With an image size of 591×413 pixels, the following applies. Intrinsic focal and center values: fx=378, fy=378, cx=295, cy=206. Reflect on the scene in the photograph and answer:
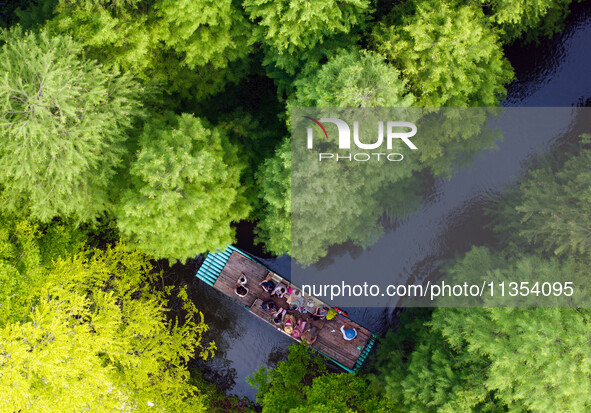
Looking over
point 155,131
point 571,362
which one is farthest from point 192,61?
point 571,362

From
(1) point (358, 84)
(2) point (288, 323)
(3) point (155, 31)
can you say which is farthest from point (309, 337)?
(3) point (155, 31)

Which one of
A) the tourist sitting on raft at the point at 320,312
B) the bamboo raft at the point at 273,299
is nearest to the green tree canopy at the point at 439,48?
the tourist sitting on raft at the point at 320,312

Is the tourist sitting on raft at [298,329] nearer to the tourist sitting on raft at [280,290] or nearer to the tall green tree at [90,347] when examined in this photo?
the tourist sitting on raft at [280,290]

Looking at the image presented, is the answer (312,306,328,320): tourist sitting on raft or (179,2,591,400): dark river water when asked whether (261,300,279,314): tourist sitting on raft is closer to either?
(179,2,591,400): dark river water

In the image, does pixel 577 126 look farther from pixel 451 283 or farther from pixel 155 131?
pixel 155 131

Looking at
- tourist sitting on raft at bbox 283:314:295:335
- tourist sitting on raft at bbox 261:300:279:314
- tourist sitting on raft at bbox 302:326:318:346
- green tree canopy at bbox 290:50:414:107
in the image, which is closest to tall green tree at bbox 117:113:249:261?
green tree canopy at bbox 290:50:414:107

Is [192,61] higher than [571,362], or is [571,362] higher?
[192,61]
